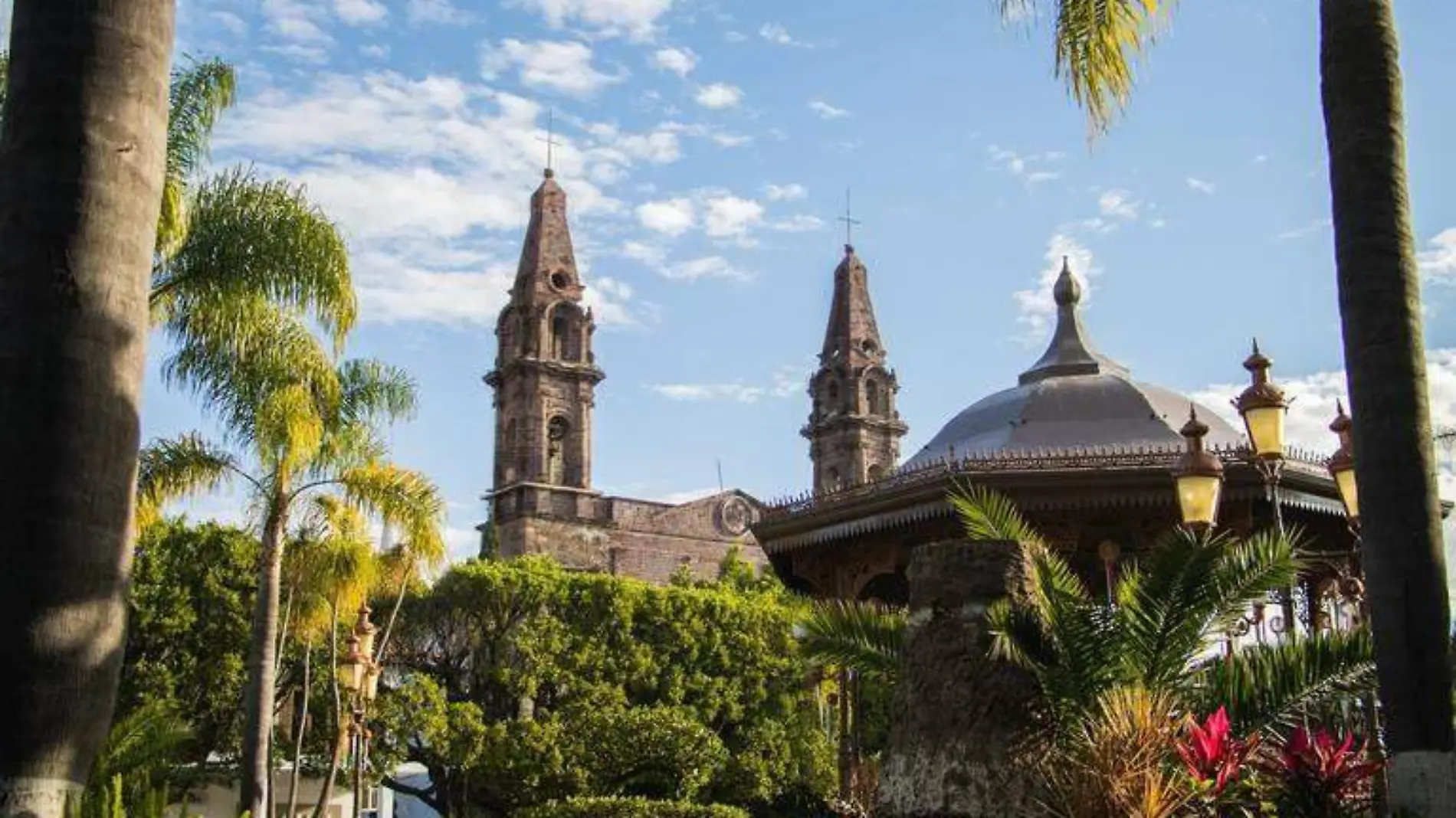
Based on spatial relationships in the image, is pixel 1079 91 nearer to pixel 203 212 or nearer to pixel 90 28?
pixel 90 28

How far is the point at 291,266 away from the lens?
51.5ft

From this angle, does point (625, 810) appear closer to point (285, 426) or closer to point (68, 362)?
point (285, 426)

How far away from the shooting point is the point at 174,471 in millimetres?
17750

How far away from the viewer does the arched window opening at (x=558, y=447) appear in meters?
51.5

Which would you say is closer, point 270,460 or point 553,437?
point 270,460

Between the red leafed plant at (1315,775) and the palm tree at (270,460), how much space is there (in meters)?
12.1

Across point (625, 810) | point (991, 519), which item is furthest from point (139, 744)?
point (625, 810)

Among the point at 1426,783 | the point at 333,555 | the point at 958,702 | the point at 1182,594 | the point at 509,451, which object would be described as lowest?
the point at 1426,783

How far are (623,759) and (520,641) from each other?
358 centimetres

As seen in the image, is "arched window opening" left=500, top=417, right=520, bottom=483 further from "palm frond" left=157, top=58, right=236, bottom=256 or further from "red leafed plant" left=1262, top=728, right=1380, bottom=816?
"red leafed plant" left=1262, top=728, right=1380, bottom=816

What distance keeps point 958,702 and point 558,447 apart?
147ft

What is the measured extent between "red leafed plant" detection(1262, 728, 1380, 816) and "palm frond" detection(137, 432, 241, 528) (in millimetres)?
13931

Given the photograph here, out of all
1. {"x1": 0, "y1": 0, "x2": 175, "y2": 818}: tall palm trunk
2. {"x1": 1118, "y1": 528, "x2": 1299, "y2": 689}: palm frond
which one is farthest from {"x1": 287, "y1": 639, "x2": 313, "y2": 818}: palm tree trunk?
{"x1": 0, "y1": 0, "x2": 175, "y2": 818}: tall palm trunk

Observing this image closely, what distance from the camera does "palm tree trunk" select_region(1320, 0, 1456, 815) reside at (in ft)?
21.8
